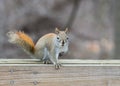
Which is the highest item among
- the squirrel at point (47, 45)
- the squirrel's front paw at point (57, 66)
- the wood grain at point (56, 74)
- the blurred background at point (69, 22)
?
the blurred background at point (69, 22)

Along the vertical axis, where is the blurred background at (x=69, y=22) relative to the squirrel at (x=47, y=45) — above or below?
above

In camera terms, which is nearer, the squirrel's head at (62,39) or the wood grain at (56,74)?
the wood grain at (56,74)

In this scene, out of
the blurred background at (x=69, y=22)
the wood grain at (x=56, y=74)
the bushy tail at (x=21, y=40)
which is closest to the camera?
the wood grain at (x=56, y=74)

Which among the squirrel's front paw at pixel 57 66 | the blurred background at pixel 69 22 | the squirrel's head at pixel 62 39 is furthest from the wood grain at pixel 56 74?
the blurred background at pixel 69 22

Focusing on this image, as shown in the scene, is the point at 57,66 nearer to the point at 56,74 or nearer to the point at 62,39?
the point at 56,74

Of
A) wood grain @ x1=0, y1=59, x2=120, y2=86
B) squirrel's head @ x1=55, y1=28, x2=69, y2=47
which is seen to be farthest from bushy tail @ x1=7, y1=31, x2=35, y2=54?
squirrel's head @ x1=55, y1=28, x2=69, y2=47

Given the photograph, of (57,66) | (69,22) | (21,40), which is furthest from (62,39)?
(69,22)

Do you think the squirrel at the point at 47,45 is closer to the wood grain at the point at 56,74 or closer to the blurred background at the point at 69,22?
the wood grain at the point at 56,74

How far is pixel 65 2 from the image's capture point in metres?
9.88

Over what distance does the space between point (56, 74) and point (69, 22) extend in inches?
226

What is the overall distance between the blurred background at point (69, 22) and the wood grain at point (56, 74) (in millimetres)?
4550

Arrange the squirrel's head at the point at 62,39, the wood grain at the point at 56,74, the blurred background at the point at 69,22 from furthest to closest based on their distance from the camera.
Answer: the blurred background at the point at 69,22, the squirrel's head at the point at 62,39, the wood grain at the point at 56,74

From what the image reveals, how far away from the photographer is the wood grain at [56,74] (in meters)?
3.46

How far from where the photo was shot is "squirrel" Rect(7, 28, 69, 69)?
12.0 feet
